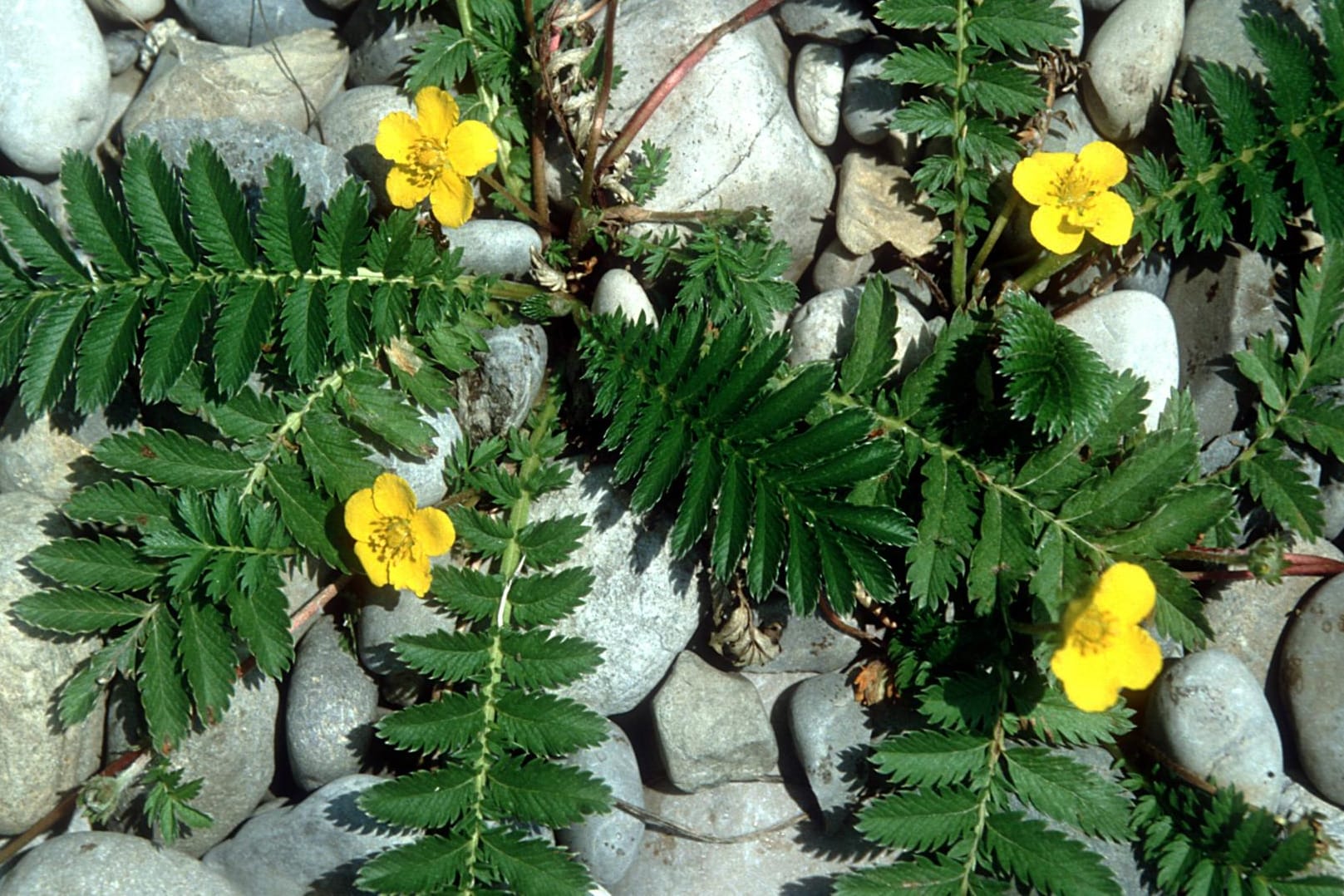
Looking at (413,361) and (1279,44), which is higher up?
(1279,44)

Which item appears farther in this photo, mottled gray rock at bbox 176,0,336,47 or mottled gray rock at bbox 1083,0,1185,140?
mottled gray rock at bbox 176,0,336,47

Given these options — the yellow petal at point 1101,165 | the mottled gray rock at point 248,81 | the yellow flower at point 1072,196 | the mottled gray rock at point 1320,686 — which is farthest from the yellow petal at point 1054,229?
the mottled gray rock at point 248,81

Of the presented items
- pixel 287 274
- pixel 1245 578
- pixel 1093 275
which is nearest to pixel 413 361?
pixel 287 274

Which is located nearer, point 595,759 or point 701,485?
point 701,485

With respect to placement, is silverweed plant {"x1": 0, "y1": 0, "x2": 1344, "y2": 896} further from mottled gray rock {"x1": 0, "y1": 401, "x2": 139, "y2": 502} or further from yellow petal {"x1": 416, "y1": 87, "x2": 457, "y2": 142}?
mottled gray rock {"x1": 0, "y1": 401, "x2": 139, "y2": 502}

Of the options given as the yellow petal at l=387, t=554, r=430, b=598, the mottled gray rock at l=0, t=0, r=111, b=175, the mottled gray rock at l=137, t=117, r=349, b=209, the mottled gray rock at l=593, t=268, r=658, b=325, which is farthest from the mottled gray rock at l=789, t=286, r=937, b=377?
the mottled gray rock at l=0, t=0, r=111, b=175

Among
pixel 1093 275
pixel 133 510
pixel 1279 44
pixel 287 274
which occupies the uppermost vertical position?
pixel 1279 44

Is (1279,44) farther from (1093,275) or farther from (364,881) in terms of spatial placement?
(364,881)
